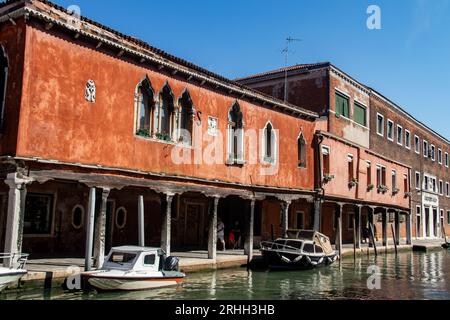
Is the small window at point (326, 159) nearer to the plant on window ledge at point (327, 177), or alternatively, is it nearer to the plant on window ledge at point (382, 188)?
the plant on window ledge at point (327, 177)

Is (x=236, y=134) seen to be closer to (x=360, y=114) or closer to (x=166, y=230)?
(x=166, y=230)

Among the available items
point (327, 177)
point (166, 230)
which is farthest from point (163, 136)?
point (327, 177)

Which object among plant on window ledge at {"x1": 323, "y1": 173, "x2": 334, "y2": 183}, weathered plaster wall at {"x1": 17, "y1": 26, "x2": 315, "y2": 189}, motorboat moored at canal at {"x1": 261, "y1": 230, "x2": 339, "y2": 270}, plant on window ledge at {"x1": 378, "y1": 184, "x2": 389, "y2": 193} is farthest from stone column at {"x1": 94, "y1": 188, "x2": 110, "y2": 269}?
plant on window ledge at {"x1": 378, "y1": 184, "x2": 389, "y2": 193}

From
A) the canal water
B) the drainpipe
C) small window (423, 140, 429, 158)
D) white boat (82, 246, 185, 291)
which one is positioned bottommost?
the canal water

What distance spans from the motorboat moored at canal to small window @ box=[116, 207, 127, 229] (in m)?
5.20

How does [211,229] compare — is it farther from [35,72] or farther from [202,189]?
[35,72]

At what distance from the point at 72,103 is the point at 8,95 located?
154 centimetres

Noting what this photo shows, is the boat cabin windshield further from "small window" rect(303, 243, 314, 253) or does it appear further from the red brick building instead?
"small window" rect(303, 243, 314, 253)

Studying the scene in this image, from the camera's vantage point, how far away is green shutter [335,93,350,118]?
90.9 feet

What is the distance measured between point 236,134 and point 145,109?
455 cm

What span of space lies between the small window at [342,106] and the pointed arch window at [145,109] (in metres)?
14.8

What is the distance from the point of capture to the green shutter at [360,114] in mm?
30078

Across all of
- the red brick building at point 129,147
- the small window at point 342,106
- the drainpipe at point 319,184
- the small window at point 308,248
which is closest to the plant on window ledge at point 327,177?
the red brick building at point 129,147
